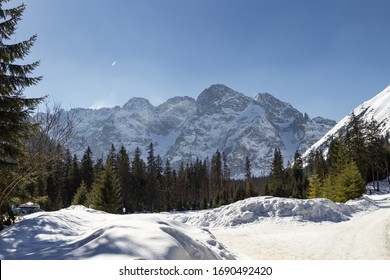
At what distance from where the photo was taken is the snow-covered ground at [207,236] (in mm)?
7559

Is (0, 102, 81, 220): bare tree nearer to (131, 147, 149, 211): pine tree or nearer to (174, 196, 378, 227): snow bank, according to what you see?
(174, 196, 378, 227): snow bank

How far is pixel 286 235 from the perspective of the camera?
17.7 m

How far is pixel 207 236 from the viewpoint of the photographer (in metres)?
12.7

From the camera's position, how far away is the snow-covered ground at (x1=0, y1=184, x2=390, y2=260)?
7.56 m

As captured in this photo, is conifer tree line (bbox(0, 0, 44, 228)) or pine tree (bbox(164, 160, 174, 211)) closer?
conifer tree line (bbox(0, 0, 44, 228))

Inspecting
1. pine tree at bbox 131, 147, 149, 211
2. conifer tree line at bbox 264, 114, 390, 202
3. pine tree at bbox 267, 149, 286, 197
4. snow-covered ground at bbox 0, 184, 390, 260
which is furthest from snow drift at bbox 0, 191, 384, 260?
pine tree at bbox 131, 147, 149, 211

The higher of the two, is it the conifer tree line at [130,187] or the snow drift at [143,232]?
the conifer tree line at [130,187]

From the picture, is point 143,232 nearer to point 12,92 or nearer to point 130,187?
point 12,92

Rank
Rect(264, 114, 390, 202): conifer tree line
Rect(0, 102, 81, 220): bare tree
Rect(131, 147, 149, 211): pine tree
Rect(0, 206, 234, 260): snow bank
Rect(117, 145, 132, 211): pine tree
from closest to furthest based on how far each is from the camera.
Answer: Rect(0, 206, 234, 260): snow bank, Rect(0, 102, 81, 220): bare tree, Rect(264, 114, 390, 202): conifer tree line, Rect(117, 145, 132, 211): pine tree, Rect(131, 147, 149, 211): pine tree

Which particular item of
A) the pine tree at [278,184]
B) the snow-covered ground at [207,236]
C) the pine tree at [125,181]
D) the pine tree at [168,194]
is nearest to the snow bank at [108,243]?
the snow-covered ground at [207,236]

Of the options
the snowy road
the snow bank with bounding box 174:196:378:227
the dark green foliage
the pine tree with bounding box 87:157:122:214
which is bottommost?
the snowy road

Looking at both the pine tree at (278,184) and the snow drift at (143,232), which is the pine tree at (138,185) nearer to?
the pine tree at (278,184)

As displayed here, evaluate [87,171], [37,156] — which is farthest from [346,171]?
[87,171]
